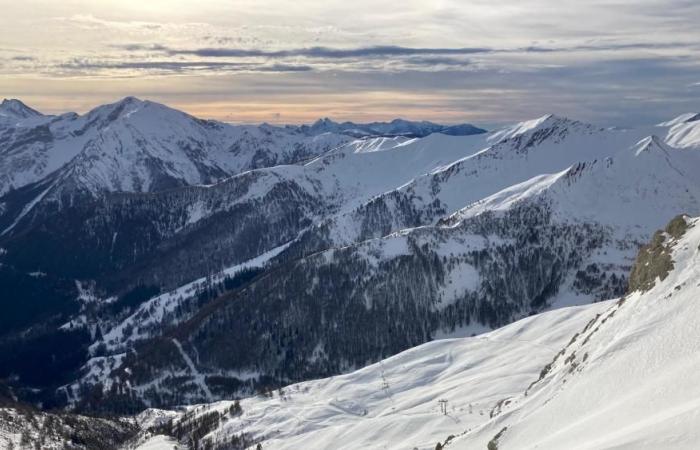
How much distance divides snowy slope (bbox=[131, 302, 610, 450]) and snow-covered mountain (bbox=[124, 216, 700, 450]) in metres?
0.35

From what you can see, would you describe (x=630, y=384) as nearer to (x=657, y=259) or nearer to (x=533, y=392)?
(x=533, y=392)

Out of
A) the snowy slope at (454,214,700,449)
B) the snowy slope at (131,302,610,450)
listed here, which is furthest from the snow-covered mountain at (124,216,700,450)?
the snowy slope at (131,302,610,450)

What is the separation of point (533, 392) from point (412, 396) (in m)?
51.7

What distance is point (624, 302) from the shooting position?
79438mm

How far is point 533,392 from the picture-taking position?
240 feet

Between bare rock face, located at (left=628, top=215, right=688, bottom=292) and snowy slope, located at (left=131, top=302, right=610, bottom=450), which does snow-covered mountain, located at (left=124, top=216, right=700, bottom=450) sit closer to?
bare rock face, located at (left=628, top=215, right=688, bottom=292)

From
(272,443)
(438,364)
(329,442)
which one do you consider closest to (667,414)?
(329,442)

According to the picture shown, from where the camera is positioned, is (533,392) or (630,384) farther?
(533,392)

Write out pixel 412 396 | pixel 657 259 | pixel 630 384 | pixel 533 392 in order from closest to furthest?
pixel 630 384 → pixel 533 392 → pixel 657 259 → pixel 412 396

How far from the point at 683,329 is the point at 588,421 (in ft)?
46.4

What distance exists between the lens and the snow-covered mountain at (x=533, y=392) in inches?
2036

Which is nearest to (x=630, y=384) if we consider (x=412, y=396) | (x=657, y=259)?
(x=657, y=259)

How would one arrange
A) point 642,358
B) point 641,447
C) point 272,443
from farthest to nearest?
point 272,443 → point 642,358 → point 641,447

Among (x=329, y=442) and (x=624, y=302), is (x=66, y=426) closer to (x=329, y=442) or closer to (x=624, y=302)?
(x=329, y=442)
